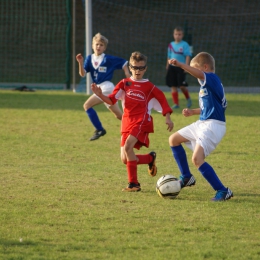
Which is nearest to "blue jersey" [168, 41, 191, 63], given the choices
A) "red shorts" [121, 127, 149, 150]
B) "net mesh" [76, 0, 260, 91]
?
"net mesh" [76, 0, 260, 91]

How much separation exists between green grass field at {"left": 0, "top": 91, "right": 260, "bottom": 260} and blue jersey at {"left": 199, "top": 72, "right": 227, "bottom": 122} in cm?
82

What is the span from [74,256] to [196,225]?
1.23 metres

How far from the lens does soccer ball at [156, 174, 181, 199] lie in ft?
20.3

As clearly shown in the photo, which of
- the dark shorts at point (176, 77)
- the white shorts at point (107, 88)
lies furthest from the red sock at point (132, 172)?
the dark shorts at point (176, 77)

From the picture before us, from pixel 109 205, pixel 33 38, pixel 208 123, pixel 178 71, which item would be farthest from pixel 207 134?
pixel 33 38

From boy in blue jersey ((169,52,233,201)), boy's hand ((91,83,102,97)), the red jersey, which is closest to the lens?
boy in blue jersey ((169,52,233,201))

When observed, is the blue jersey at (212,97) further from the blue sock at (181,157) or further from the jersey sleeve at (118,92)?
the jersey sleeve at (118,92)

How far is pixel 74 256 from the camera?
4484 millimetres

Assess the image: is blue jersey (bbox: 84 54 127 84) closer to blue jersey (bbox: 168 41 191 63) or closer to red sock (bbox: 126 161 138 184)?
red sock (bbox: 126 161 138 184)

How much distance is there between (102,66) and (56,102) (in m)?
4.59

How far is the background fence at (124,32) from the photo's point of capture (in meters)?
21.5

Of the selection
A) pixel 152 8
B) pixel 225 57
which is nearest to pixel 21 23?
pixel 152 8

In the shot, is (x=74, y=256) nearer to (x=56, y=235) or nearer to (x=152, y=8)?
(x=56, y=235)

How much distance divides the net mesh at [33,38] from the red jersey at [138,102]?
46.7 ft
